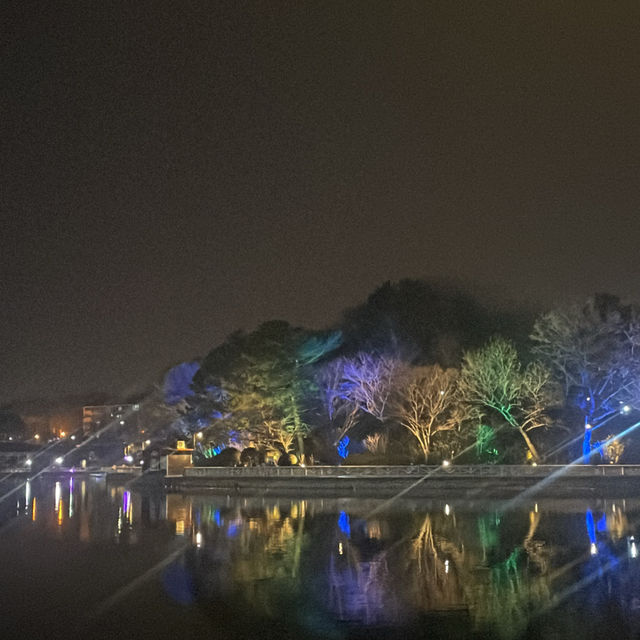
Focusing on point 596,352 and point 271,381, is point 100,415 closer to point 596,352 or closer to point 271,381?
point 271,381

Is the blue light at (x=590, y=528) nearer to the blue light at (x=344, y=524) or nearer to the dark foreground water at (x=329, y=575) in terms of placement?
the dark foreground water at (x=329, y=575)

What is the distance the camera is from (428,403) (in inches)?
1686

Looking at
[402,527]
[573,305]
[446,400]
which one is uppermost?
[573,305]

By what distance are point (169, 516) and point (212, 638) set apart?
18.2 metres

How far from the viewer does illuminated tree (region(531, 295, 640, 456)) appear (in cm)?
3888

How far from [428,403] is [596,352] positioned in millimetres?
9059

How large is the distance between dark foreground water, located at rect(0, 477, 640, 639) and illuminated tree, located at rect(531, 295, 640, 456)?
13.6 metres

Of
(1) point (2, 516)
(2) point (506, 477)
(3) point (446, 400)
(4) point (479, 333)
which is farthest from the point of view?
(4) point (479, 333)

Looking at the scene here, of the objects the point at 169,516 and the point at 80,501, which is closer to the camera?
the point at 169,516

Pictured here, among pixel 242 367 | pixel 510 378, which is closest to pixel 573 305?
pixel 510 378

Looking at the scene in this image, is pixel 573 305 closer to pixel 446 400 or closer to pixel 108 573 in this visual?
pixel 446 400

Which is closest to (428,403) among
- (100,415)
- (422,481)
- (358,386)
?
(358,386)

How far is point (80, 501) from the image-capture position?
117 ft

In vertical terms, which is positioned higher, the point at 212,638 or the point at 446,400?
the point at 446,400
